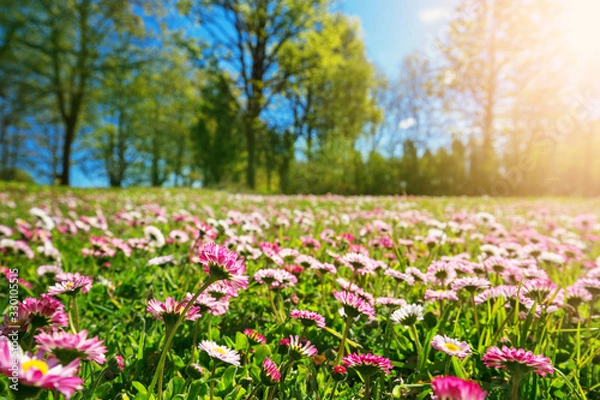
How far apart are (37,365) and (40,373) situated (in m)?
0.04

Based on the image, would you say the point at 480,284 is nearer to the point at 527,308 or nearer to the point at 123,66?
the point at 527,308

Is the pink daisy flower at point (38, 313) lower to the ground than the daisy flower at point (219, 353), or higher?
higher

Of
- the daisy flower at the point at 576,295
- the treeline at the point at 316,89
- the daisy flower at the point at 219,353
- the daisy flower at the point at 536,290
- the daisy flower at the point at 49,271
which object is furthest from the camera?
the treeline at the point at 316,89

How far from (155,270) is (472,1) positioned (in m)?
26.4

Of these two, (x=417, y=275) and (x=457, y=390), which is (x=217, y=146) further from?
(x=457, y=390)

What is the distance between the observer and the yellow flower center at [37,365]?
0.58 metres

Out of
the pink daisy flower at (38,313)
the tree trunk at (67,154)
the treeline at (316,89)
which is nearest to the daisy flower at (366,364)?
the pink daisy flower at (38,313)

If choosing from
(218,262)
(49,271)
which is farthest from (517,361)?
(49,271)

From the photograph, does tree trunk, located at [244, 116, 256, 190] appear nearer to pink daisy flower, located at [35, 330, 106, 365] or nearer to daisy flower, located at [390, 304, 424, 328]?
daisy flower, located at [390, 304, 424, 328]

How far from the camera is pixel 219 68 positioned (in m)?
22.4

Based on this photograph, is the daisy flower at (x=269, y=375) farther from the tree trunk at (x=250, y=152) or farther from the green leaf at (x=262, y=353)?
the tree trunk at (x=250, y=152)

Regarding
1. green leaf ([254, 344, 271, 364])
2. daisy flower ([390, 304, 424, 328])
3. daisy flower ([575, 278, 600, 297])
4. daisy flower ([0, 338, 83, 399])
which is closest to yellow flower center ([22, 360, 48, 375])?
daisy flower ([0, 338, 83, 399])

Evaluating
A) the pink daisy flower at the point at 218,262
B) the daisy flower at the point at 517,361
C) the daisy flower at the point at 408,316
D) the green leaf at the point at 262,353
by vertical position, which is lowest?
the green leaf at the point at 262,353

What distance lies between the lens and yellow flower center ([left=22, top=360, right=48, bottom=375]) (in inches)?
23.0
